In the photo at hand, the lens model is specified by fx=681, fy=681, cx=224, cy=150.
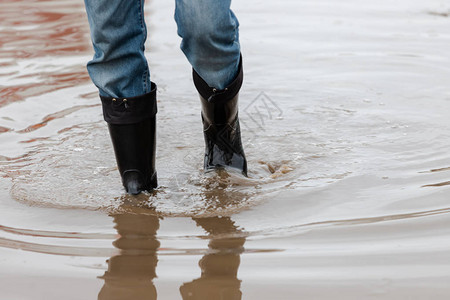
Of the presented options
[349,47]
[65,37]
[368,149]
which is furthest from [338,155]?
[65,37]

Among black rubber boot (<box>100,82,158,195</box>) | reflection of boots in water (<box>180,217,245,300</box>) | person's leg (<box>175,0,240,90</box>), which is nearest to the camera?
reflection of boots in water (<box>180,217,245,300</box>)

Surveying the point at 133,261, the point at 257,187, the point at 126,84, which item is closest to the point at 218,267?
the point at 133,261

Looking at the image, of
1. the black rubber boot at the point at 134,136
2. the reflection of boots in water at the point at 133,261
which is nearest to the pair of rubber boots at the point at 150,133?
the black rubber boot at the point at 134,136

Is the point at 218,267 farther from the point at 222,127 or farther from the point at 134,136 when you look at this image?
the point at 222,127

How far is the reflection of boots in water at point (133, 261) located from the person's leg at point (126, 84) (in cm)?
17

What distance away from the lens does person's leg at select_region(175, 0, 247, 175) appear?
1711 mm

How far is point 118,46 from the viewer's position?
1752 millimetres

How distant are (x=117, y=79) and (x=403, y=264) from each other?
86 centimetres

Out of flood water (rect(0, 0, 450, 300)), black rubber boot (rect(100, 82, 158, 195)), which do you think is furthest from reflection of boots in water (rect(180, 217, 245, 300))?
black rubber boot (rect(100, 82, 158, 195))

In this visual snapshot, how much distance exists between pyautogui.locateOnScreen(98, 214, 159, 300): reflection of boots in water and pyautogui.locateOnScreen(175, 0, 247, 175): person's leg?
0.39 meters

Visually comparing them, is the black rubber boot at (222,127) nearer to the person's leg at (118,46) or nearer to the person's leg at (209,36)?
the person's leg at (209,36)

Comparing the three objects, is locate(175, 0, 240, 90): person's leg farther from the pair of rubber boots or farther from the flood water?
the flood water

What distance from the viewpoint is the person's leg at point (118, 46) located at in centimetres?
171

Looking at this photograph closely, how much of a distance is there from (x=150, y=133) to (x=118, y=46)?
0.27 meters
